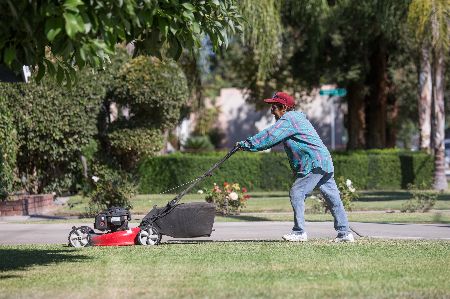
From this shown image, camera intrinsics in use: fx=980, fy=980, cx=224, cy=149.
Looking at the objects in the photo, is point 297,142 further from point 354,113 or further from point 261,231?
point 354,113

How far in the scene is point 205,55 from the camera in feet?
107

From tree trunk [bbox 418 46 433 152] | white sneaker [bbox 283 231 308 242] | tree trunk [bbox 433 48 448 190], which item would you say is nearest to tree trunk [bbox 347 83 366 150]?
tree trunk [bbox 418 46 433 152]

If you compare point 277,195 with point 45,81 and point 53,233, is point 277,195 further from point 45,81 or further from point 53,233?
point 53,233

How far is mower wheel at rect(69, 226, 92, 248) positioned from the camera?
42.9 ft

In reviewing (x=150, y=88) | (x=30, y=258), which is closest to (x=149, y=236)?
(x=30, y=258)

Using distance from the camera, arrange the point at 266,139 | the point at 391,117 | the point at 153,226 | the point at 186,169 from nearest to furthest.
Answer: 1. the point at 266,139
2. the point at 153,226
3. the point at 186,169
4. the point at 391,117

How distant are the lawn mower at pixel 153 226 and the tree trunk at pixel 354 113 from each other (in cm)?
2744

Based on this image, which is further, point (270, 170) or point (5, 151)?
point (270, 170)

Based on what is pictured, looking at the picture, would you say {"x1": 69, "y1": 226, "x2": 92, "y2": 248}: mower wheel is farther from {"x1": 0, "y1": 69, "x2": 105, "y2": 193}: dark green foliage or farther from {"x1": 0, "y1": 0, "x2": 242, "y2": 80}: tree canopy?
{"x1": 0, "y1": 69, "x2": 105, "y2": 193}: dark green foliage

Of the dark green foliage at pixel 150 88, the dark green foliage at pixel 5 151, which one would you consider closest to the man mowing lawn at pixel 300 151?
the dark green foliage at pixel 5 151

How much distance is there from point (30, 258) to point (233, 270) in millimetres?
2983

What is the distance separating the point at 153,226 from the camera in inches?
515

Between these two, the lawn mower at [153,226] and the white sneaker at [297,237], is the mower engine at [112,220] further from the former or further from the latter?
the white sneaker at [297,237]

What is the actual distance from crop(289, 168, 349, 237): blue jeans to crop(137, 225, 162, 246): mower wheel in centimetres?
185
